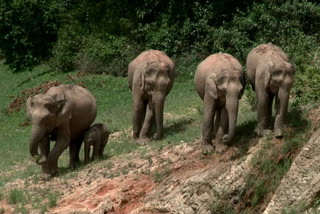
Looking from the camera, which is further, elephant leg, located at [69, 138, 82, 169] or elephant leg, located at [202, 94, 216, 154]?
elephant leg, located at [69, 138, 82, 169]

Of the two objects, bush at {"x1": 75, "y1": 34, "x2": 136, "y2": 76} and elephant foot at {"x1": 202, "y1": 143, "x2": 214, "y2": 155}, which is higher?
elephant foot at {"x1": 202, "y1": 143, "x2": 214, "y2": 155}

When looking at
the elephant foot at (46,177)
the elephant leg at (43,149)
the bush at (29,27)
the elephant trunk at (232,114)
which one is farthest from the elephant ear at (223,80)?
the bush at (29,27)

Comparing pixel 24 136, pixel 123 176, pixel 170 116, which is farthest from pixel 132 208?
pixel 24 136

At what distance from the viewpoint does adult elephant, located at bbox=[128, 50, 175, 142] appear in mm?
17906

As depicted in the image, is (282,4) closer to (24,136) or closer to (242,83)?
(24,136)

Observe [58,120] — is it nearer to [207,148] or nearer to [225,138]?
[207,148]

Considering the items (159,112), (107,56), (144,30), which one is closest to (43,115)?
(159,112)

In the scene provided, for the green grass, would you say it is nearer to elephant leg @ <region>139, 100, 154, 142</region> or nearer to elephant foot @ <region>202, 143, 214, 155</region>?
elephant leg @ <region>139, 100, 154, 142</region>

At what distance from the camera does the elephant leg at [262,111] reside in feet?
46.4

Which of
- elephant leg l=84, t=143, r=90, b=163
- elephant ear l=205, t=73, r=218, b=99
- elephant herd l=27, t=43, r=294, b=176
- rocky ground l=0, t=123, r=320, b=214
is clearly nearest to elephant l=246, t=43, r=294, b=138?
elephant herd l=27, t=43, r=294, b=176

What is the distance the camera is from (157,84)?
1789cm

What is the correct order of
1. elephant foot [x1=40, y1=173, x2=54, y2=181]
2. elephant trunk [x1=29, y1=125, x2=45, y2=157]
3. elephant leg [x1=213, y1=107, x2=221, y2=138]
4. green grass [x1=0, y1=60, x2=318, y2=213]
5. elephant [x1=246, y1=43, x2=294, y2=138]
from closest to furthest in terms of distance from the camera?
1. green grass [x1=0, y1=60, x2=318, y2=213]
2. elephant [x1=246, y1=43, x2=294, y2=138]
3. elephant leg [x1=213, y1=107, x2=221, y2=138]
4. elephant trunk [x1=29, y1=125, x2=45, y2=157]
5. elephant foot [x1=40, y1=173, x2=54, y2=181]

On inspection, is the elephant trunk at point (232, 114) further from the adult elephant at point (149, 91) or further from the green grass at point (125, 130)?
the adult elephant at point (149, 91)

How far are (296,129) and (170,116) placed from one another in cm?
791
